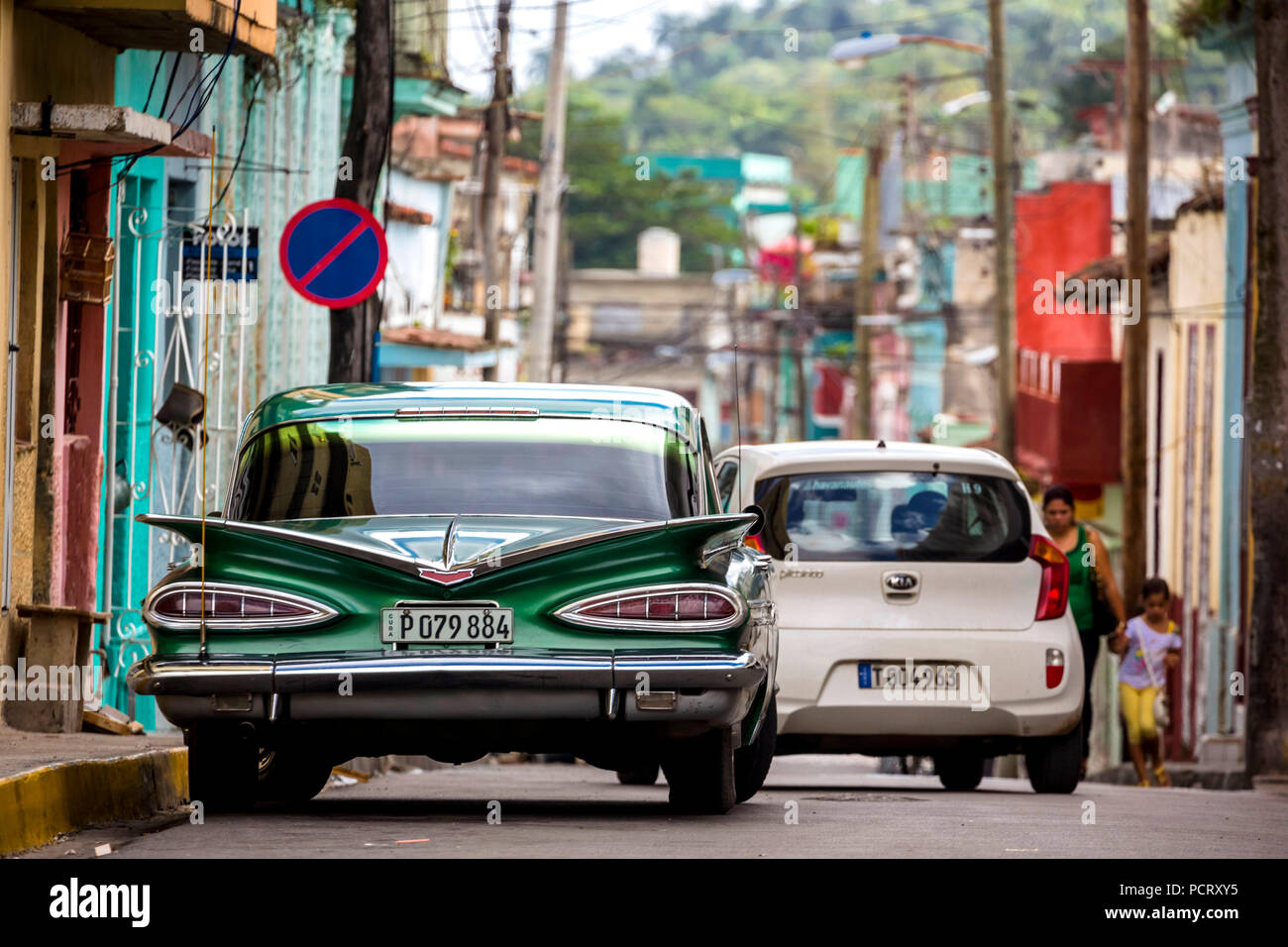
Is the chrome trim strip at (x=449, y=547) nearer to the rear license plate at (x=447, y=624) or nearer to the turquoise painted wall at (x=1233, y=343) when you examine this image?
the rear license plate at (x=447, y=624)

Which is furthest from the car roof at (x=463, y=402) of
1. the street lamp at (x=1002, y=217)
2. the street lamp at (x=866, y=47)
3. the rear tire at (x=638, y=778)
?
the street lamp at (x=866, y=47)

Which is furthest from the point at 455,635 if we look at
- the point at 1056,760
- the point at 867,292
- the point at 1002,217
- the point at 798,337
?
the point at 798,337

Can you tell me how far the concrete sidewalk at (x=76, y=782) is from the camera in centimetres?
869

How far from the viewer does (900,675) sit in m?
12.4

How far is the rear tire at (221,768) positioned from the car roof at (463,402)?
4.41 ft

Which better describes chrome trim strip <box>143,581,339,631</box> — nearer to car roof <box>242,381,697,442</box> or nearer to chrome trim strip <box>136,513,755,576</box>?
chrome trim strip <box>136,513,755,576</box>

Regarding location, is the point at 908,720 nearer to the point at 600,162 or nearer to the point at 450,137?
the point at 450,137

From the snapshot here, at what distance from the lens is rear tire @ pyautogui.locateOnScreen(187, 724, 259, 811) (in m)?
9.36

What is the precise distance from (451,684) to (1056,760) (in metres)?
5.13

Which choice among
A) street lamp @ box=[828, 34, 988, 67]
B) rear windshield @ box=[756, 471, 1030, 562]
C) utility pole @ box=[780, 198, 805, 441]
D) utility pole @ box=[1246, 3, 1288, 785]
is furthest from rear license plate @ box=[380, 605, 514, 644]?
street lamp @ box=[828, 34, 988, 67]

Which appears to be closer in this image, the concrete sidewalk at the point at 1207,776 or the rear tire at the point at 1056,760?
the rear tire at the point at 1056,760

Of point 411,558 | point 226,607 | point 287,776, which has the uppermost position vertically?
point 411,558

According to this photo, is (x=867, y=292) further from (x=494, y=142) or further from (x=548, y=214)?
(x=494, y=142)

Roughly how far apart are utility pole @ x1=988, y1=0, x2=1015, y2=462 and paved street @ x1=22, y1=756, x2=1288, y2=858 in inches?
752
